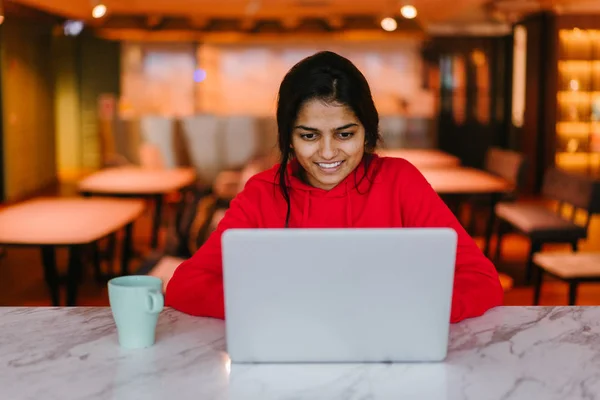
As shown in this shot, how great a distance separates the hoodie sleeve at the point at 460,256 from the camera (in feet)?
4.79

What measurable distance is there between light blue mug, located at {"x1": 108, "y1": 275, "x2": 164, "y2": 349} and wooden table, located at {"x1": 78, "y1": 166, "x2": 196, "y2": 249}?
13.6 feet

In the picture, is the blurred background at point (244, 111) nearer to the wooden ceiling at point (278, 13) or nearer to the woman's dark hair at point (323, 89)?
the wooden ceiling at point (278, 13)

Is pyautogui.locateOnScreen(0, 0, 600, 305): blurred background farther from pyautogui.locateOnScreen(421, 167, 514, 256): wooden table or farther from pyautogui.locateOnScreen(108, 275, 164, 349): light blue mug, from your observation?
A: pyautogui.locateOnScreen(108, 275, 164, 349): light blue mug

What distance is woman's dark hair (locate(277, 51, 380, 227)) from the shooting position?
1754 millimetres

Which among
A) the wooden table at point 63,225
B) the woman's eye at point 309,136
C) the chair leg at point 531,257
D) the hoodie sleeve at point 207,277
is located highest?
the woman's eye at point 309,136

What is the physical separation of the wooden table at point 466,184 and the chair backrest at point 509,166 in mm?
60

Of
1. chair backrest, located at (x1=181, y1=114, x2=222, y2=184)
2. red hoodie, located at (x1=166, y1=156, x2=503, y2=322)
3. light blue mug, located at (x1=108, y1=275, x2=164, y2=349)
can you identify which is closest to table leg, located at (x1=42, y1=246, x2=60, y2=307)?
red hoodie, located at (x1=166, y1=156, x2=503, y2=322)

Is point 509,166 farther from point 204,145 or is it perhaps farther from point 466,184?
point 204,145

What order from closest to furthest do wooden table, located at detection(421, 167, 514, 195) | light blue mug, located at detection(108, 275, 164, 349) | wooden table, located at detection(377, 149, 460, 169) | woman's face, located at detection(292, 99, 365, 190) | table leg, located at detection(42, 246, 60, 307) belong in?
light blue mug, located at detection(108, 275, 164, 349)
woman's face, located at detection(292, 99, 365, 190)
table leg, located at detection(42, 246, 60, 307)
wooden table, located at detection(421, 167, 514, 195)
wooden table, located at detection(377, 149, 460, 169)

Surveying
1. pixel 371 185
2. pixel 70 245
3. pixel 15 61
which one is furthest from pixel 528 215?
pixel 15 61

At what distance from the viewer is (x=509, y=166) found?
6.00 metres

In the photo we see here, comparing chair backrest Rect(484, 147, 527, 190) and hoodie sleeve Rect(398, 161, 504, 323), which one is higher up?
hoodie sleeve Rect(398, 161, 504, 323)

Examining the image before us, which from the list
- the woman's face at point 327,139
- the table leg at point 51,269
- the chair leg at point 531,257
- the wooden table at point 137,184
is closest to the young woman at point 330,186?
the woman's face at point 327,139

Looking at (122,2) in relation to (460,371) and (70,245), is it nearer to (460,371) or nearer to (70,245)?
(70,245)
